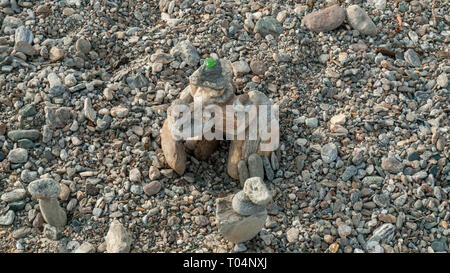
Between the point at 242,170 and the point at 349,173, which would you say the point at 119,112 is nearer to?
the point at 242,170

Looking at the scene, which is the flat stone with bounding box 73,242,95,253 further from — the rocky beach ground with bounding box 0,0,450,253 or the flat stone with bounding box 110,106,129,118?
the flat stone with bounding box 110,106,129,118

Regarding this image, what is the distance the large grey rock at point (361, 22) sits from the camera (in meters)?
3.45

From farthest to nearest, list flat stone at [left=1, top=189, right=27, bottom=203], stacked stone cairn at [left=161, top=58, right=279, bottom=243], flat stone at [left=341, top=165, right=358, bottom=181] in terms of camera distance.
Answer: flat stone at [left=341, top=165, right=358, bottom=181]
flat stone at [left=1, top=189, right=27, bottom=203]
stacked stone cairn at [left=161, top=58, right=279, bottom=243]

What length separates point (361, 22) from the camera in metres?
3.46

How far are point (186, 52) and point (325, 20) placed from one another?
0.88 meters

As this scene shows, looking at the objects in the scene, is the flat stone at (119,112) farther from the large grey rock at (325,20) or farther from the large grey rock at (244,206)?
the large grey rock at (325,20)

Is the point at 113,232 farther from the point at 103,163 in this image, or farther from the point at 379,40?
the point at 379,40

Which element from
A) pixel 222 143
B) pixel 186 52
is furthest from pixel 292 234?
pixel 186 52

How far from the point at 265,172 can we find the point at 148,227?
25.2 inches

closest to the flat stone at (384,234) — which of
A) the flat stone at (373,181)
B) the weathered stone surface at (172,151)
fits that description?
the flat stone at (373,181)

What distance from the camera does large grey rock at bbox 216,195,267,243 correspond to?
253 cm

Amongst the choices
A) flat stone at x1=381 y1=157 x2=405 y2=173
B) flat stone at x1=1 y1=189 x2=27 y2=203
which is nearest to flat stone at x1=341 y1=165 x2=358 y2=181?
flat stone at x1=381 y1=157 x2=405 y2=173

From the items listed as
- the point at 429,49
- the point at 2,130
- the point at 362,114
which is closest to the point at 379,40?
the point at 429,49

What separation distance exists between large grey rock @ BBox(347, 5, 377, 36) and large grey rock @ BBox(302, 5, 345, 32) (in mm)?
55
